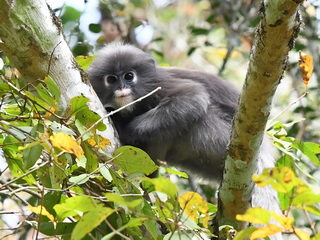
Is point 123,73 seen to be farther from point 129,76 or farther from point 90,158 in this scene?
point 90,158

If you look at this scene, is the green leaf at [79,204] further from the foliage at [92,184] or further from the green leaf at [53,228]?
the green leaf at [53,228]

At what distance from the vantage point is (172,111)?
4.09 metres

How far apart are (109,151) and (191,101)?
5.17 ft

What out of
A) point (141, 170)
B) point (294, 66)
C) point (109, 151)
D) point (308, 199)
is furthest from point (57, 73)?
point (294, 66)

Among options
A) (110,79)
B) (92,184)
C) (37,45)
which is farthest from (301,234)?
(110,79)

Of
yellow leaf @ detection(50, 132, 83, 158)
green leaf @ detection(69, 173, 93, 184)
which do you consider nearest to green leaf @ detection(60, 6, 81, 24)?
green leaf @ detection(69, 173, 93, 184)

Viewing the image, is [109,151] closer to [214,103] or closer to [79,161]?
[79,161]

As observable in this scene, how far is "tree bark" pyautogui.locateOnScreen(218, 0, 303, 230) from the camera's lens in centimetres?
211

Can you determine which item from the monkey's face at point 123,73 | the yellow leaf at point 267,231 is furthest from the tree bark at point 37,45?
the monkey's face at point 123,73

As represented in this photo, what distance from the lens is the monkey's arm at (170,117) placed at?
4039mm

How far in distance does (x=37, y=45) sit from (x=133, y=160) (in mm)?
636

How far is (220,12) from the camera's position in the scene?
5863 mm

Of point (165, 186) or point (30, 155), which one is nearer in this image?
point (165, 186)

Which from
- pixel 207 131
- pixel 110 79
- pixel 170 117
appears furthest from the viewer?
pixel 110 79
